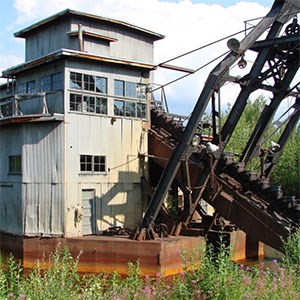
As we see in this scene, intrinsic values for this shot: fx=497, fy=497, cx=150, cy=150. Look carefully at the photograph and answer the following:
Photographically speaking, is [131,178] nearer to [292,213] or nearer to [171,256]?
[171,256]

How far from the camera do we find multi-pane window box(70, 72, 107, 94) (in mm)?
18234

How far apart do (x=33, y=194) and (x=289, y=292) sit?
12.2 metres

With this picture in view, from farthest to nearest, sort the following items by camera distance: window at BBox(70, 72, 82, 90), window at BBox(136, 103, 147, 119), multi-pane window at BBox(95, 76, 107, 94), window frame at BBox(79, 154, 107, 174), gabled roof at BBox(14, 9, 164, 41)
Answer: window at BBox(136, 103, 147, 119), gabled roof at BBox(14, 9, 164, 41), multi-pane window at BBox(95, 76, 107, 94), window at BBox(70, 72, 82, 90), window frame at BBox(79, 154, 107, 174)

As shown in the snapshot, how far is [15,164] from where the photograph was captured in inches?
735

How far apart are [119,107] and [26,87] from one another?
14.0 ft

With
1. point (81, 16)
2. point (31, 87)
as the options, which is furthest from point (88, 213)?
point (81, 16)

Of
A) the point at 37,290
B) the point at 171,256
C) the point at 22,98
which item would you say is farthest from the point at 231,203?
the point at 37,290

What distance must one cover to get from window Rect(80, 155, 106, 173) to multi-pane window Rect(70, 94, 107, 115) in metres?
1.72

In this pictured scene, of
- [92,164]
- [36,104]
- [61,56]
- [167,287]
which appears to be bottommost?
[167,287]

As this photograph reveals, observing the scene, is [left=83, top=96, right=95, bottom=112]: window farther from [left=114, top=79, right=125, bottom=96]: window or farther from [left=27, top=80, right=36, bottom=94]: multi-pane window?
[left=27, top=80, right=36, bottom=94]: multi-pane window

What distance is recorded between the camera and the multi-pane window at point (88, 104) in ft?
59.4

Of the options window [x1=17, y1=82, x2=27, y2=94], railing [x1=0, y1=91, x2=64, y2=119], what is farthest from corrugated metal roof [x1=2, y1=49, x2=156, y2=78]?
railing [x1=0, y1=91, x2=64, y2=119]

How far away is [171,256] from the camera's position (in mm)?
15992

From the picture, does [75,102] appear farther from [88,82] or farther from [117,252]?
[117,252]
